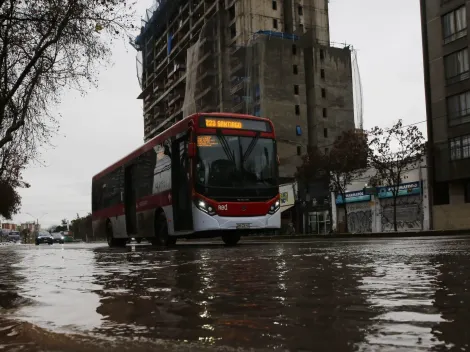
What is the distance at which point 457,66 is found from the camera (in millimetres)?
36688

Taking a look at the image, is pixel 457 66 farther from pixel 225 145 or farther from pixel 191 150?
pixel 191 150

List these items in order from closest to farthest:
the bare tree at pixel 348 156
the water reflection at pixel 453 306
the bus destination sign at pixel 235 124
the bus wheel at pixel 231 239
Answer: the water reflection at pixel 453 306, the bus destination sign at pixel 235 124, the bus wheel at pixel 231 239, the bare tree at pixel 348 156

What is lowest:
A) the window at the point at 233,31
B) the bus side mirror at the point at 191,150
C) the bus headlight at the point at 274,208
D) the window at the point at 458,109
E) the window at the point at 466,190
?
the bus headlight at the point at 274,208

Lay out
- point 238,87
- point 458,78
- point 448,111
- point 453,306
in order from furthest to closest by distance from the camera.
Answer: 1. point 238,87
2. point 448,111
3. point 458,78
4. point 453,306

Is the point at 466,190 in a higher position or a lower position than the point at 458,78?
lower

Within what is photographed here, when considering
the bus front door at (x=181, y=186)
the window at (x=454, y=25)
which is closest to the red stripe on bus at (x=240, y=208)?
the bus front door at (x=181, y=186)

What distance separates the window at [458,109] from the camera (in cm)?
3566

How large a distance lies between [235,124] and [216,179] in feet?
5.56

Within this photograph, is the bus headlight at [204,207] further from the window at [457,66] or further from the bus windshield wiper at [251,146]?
the window at [457,66]

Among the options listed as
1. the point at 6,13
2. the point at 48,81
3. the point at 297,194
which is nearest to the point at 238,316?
the point at 6,13

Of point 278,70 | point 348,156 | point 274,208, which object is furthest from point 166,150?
point 278,70

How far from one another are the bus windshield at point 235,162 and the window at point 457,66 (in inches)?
1004

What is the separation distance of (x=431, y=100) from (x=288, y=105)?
23.2 metres

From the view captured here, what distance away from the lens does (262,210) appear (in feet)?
49.2
